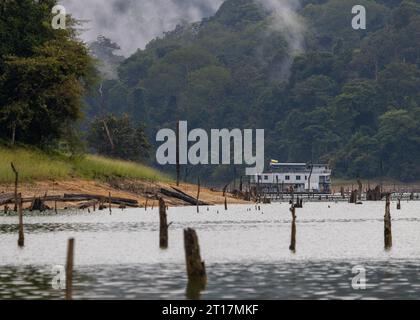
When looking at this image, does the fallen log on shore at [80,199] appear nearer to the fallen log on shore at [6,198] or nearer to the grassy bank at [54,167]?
the fallen log on shore at [6,198]

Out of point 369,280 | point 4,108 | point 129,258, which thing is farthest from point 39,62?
point 369,280

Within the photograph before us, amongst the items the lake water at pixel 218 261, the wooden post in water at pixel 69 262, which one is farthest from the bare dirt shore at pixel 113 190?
the wooden post in water at pixel 69 262

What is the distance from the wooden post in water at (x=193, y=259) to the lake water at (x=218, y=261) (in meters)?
0.56

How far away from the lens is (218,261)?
49.7 meters

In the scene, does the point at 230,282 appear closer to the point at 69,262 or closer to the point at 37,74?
the point at 69,262

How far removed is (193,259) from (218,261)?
33.0 ft

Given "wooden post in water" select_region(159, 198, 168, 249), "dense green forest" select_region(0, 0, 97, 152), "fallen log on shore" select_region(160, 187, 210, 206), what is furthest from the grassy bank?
"wooden post in water" select_region(159, 198, 168, 249)

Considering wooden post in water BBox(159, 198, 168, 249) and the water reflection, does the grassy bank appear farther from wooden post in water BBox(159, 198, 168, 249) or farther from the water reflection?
the water reflection

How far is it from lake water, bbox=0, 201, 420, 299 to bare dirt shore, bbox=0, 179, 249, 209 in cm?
1722

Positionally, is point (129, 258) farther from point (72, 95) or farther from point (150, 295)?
point (72, 95)

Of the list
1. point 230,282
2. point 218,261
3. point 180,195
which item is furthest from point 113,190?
point 230,282

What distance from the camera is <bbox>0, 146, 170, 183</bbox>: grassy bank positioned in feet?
330

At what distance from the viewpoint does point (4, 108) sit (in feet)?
344
